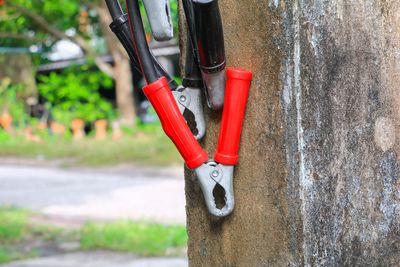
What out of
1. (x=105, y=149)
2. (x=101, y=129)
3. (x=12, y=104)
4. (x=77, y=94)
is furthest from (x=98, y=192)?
(x=12, y=104)

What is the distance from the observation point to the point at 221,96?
187 centimetres

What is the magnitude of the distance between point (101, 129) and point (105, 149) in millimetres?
2428

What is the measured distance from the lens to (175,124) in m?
1.83

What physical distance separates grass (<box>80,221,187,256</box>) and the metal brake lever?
4.15 m

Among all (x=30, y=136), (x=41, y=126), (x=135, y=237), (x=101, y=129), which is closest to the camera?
(x=135, y=237)

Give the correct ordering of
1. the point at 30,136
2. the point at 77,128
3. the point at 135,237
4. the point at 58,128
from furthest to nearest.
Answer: the point at 30,136, the point at 58,128, the point at 77,128, the point at 135,237

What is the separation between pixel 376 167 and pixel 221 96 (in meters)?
0.46

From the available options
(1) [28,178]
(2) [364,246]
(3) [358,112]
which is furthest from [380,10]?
(1) [28,178]

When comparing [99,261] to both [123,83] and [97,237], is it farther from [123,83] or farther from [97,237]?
[123,83]

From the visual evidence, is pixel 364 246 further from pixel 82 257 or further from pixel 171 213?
pixel 171 213

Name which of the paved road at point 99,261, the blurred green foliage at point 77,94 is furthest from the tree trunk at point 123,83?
the paved road at point 99,261

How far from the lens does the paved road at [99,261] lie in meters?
5.57

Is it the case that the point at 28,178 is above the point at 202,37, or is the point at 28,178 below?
below

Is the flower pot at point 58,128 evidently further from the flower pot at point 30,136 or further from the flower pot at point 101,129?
the flower pot at point 101,129
